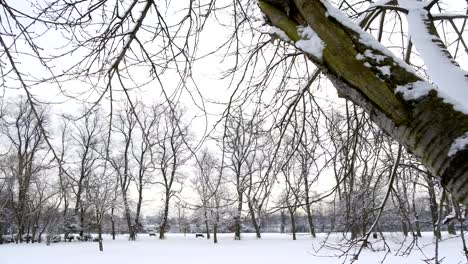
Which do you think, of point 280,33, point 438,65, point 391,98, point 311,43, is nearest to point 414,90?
point 391,98

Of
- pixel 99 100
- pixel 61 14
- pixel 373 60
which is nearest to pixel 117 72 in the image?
pixel 99 100

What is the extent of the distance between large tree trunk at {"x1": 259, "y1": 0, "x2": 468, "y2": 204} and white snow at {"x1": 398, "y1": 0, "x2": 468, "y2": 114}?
4 cm

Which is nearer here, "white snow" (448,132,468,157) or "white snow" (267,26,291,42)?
"white snow" (448,132,468,157)

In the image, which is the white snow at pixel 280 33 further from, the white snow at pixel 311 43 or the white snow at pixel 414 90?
the white snow at pixel 414 90

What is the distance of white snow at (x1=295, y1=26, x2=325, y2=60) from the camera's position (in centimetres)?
154

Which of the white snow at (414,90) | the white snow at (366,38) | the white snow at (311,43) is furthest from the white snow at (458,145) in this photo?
the white snow at (311,43)

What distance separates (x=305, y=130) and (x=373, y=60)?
7.71 feet

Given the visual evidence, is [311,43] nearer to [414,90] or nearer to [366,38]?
[366,38]

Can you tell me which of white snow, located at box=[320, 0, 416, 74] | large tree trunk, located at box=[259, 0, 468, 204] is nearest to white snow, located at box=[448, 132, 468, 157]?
large tree trunk, located at box=[259, 0, 468, 204]

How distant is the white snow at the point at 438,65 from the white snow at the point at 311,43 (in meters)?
0.36

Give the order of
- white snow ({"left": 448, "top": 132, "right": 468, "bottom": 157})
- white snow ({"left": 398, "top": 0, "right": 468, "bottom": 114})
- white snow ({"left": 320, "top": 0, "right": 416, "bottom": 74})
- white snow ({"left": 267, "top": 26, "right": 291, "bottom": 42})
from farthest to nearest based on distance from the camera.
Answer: white snow ({"left": 267, "top": 26, "right": 291, "bottom": 42}) < white snow ({"left": 320, "top": 0, "right": 416, "bottom": 74}) < white snow ({"left": 398, "top": 0, "right": 468, "bottom": 114}) < white snow ({"left": 448, "top": 132, "right": 468, "bottom": 157})

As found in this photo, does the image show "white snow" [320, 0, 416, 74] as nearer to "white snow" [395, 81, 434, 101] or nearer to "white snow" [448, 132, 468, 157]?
"white snow" [395, 81, 434, 101]

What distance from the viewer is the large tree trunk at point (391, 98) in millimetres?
1244

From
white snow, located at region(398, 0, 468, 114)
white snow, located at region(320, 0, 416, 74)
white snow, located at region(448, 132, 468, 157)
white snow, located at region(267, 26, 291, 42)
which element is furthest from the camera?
white snow, located at region(267, 26, 291, 42)
